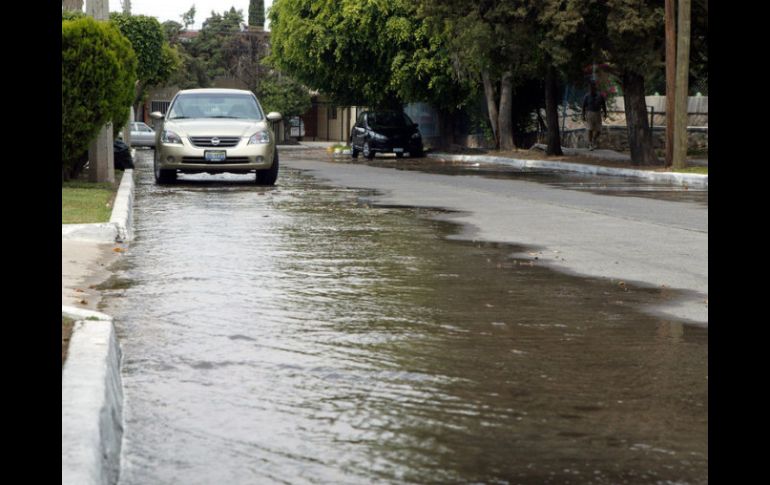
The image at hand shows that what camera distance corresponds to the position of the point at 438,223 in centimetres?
1594

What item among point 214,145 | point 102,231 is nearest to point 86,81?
point 214,145

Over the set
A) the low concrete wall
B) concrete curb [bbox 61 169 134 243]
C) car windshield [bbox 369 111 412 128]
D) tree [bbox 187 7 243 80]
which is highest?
tree [bbox 187 7 243 80]

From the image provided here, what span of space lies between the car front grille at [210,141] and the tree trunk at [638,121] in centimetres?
1445

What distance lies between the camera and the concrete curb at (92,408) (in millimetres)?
4324

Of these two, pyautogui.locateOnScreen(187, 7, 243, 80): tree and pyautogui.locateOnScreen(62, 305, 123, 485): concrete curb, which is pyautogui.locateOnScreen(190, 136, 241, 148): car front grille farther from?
pyautogui.locateOnScreen(187, 7, 243, 80): tree

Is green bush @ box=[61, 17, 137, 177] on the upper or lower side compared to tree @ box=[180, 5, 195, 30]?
lower

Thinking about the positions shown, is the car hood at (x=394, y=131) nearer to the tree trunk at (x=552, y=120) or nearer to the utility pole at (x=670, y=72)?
the tree trunk at (x=552, y=120)

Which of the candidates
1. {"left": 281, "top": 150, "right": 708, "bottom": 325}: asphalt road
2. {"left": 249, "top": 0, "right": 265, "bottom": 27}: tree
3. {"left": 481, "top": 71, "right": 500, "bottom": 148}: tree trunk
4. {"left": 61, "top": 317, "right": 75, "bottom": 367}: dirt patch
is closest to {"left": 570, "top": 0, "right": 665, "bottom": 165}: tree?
{"left": 281, "top": 150, "right": 708, "bottom": 325}: asphalt road

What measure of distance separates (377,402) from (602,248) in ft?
23.9

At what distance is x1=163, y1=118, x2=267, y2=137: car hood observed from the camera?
22609mm

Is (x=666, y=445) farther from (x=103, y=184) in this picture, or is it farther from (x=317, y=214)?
(x=103, y=184)

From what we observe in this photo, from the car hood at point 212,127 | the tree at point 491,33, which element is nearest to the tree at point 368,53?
the tree at point 491,33

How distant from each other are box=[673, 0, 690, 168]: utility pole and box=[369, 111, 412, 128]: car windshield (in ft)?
50.7
